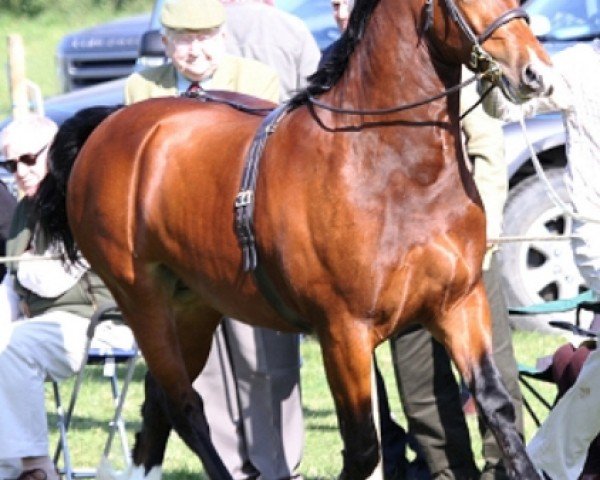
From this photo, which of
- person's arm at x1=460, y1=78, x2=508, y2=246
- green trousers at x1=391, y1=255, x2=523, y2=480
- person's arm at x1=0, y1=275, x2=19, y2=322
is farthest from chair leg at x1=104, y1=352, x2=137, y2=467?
person's arm at x1=460, y1=78, x2=508, y2=246

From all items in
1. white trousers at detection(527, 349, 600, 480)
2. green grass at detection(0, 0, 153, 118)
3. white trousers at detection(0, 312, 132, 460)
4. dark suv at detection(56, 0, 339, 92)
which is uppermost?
white trousers at detection(527, 349, 600, 480)

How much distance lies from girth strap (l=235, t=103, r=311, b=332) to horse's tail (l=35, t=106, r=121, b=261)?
4.37ft

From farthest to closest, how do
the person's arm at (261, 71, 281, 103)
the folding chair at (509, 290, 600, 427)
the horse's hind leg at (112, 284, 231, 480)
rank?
the person's arm at (261, 71, 281, 103)
the horse's hind leg at (112, 284, 231, 480)
the folding chair at (509, 290, 600, 427)

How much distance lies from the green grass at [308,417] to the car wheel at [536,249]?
1.04 ft

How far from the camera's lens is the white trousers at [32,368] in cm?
691

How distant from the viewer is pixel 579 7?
10047 millimetres

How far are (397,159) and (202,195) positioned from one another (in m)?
0.95

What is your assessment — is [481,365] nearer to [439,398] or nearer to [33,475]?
[439,398]

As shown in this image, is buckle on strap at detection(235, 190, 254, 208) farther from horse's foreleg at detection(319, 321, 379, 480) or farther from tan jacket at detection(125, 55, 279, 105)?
tan jacket at detection(125, 55, 279, 105)

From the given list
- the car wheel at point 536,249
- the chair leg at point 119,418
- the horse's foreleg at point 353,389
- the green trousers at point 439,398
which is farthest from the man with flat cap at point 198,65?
the car wheel at point 536,249

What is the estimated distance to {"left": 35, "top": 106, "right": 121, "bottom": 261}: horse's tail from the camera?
7023 mm

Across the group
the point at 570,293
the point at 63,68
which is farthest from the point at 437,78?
the point at 63,68

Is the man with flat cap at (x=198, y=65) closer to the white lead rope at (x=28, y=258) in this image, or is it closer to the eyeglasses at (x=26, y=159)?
the eyeglasses at (x=26, y=159)

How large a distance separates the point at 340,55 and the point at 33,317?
2.22 m
